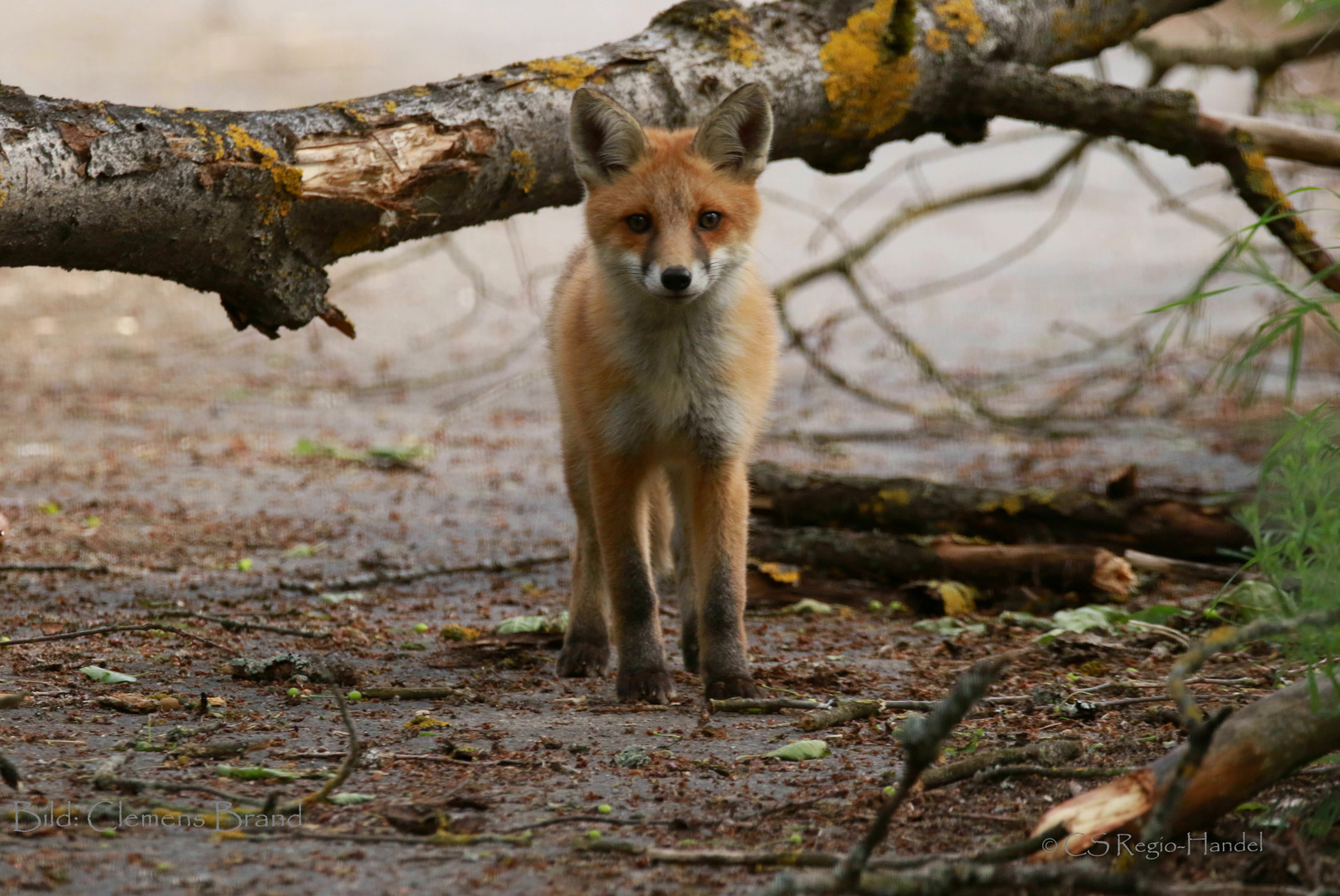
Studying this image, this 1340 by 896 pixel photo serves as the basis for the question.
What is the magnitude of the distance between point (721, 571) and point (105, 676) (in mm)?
1935

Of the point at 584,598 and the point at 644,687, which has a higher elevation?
the point at 584,598

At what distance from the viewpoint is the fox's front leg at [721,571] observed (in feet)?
13.2

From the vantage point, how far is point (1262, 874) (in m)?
2.29

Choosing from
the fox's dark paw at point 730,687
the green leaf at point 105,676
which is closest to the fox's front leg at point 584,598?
the fox's dark paw at point 730,687

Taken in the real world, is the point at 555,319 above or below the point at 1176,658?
above

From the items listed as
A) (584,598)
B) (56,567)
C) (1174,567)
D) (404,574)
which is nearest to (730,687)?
(584,598)

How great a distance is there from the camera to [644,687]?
4004mm

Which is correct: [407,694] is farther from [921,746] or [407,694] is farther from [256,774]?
[921,746]

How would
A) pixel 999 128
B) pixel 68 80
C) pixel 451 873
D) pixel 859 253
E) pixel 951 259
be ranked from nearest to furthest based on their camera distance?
pixel 451 873, pixel 859 253, pixel 951 259, pixel 68 80, pixel 999 128

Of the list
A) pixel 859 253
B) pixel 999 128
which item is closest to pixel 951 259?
pixel 999 128

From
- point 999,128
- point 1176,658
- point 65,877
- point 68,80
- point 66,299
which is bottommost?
point 1176,658

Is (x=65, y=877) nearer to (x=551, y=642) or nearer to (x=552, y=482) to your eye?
(x=551, y=642)

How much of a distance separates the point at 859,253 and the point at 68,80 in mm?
14946

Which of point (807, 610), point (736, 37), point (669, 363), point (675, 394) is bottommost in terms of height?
point (807, 610)
